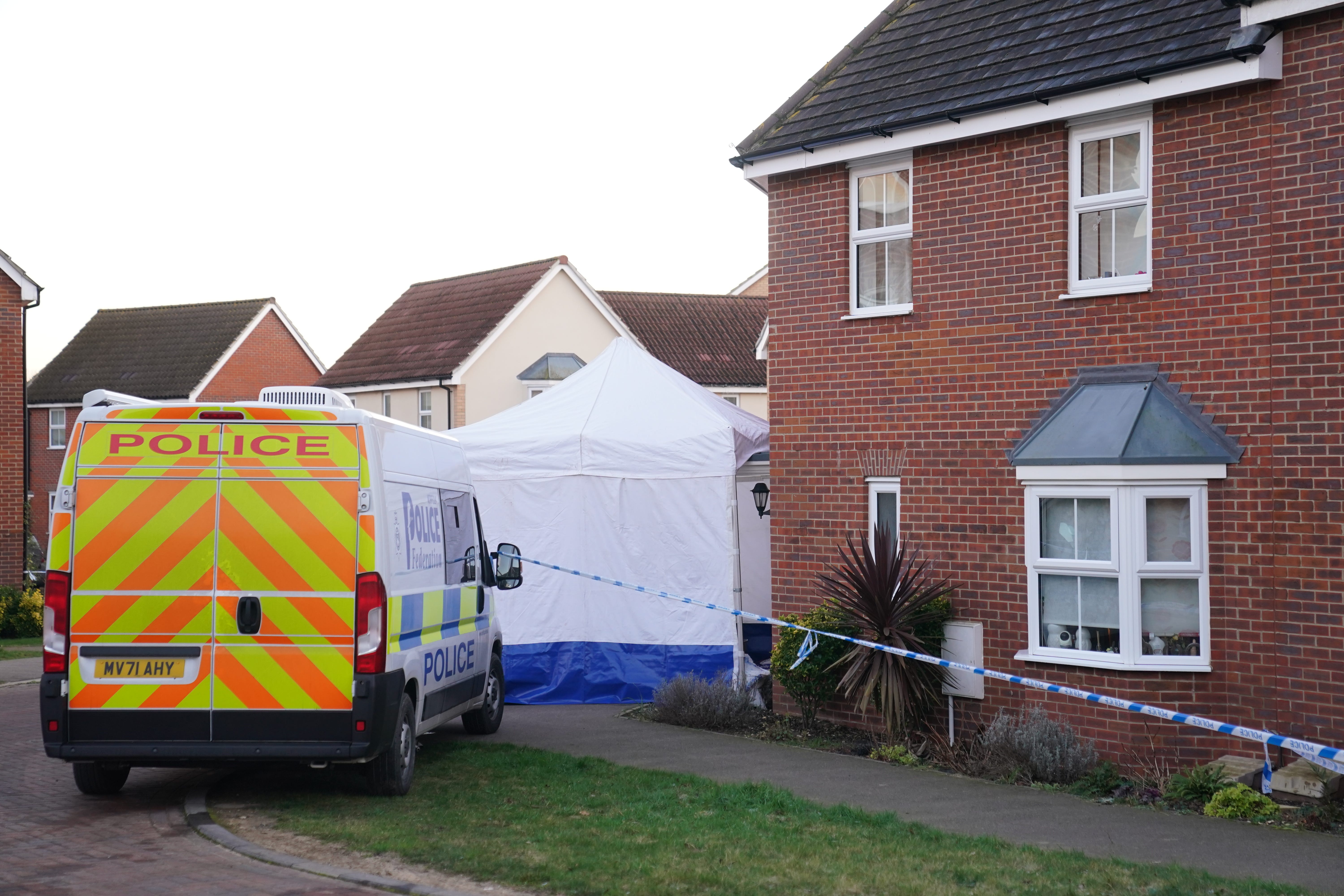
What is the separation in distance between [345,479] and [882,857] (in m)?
4.14

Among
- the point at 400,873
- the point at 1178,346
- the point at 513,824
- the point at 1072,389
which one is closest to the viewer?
the point at 400,873

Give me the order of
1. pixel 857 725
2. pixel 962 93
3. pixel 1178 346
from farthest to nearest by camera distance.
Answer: pixel 857 725
pixel 962 93
pixel 1178 346

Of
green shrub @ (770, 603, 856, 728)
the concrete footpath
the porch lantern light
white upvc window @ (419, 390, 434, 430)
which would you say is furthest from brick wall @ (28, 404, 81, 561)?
green shrub @ (770, 603, 856, 728)

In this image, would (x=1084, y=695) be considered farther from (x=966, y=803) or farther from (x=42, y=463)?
(x=42, y=463)

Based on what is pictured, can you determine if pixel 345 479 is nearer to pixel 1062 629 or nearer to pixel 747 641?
pixel 1062 629

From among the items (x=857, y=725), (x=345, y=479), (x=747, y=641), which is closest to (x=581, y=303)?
(x=747, y=641)

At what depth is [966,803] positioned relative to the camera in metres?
9.61

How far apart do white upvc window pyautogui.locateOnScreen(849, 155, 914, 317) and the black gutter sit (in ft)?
1.39

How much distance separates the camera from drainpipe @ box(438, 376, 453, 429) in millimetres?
38000

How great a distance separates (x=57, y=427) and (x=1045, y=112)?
4513cm

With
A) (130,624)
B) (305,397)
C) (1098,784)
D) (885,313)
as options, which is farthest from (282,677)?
(885,313)

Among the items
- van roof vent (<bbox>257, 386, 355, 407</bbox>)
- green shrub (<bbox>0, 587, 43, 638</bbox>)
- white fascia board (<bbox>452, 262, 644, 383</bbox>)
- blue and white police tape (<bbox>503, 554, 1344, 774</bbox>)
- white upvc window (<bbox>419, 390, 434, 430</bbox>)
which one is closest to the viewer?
blue and white police tape (<bbox>503, 554, 1344, 774</bbox>)

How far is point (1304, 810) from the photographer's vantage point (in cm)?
901

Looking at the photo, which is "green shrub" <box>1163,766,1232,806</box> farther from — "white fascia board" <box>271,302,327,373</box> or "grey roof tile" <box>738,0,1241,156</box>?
"white fascia board" <box>271,302,327,373</box>
